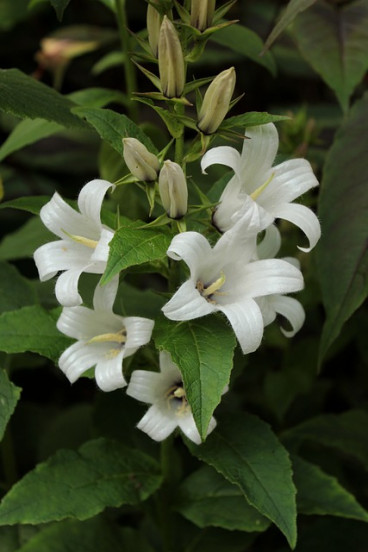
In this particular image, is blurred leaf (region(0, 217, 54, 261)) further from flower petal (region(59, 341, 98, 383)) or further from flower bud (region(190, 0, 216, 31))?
flower bud (region(190, 0, 216, 31))

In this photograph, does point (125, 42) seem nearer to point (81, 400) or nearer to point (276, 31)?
point (276, 31)

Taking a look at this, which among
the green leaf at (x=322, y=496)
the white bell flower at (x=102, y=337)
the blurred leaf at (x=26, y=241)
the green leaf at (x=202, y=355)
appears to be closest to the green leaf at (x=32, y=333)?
the white bell flower at (x=102, y=337)

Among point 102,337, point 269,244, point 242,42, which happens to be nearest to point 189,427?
point 102,337

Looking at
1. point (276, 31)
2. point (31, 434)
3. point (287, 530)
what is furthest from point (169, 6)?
point (31, 434)

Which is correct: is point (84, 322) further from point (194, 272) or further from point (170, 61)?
point (170, 61)

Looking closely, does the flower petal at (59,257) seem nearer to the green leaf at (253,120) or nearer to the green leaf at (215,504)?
the green leaf at (253,120)

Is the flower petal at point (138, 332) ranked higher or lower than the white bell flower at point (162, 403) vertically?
higher
